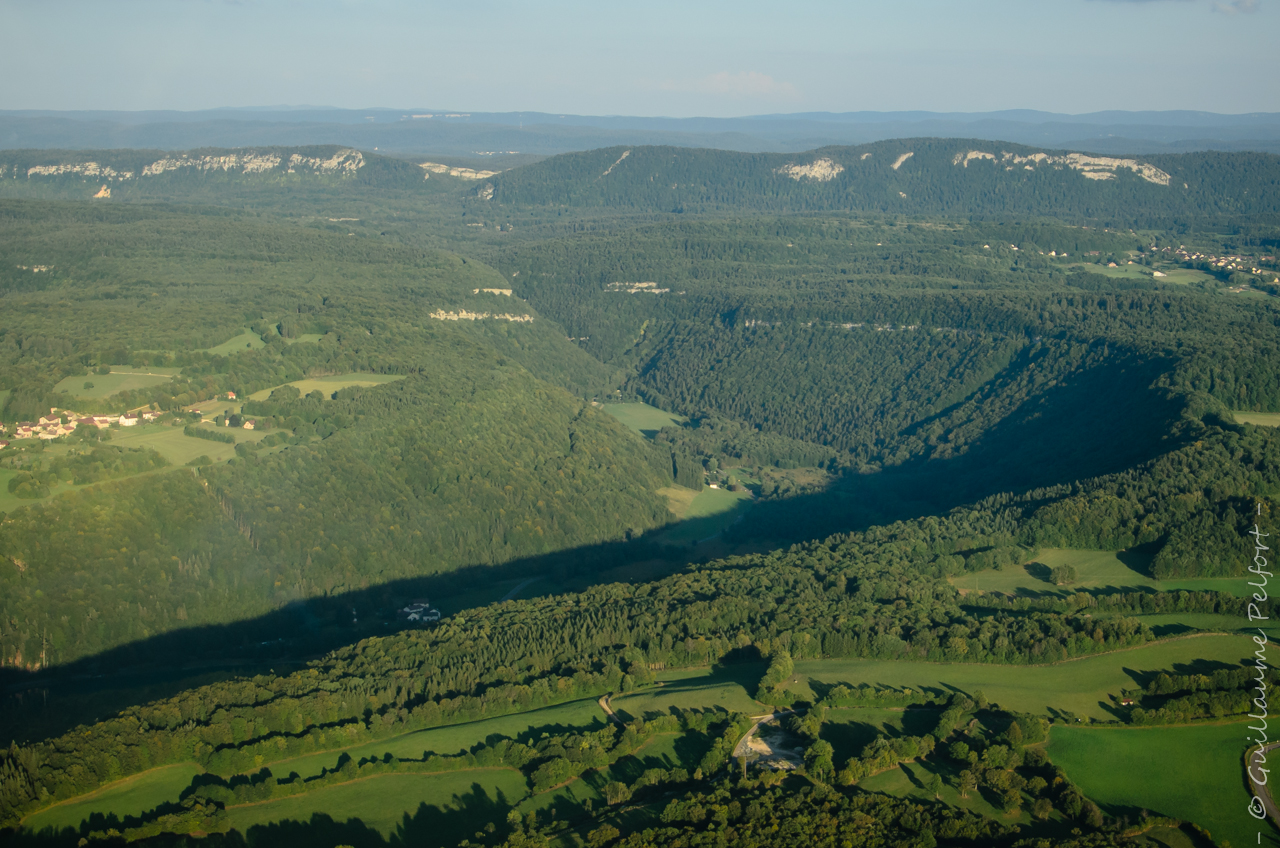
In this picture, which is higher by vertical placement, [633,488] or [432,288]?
[432,288]

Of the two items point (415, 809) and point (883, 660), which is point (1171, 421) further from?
point (415, 809)

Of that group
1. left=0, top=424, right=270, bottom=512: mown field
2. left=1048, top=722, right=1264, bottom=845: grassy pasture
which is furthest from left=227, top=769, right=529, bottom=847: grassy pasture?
left=0, top=424, right=270, bottom=512: mown field

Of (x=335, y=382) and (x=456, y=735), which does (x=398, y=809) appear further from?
(x=335, y=382)

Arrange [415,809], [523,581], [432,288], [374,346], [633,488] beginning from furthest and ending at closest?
[432,288], [374,346], [633,488], [523,581], [415,809]

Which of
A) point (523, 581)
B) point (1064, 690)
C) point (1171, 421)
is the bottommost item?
point (523, 581)

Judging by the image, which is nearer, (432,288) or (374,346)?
(374,346)

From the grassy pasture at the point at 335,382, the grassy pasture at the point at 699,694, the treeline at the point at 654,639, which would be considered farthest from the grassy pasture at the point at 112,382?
the grassy pasture at the point at 699,694

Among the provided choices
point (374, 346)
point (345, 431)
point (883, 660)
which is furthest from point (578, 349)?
point (883, 660)

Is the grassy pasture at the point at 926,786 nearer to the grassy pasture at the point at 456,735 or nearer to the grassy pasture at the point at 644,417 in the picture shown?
the grassy pasture at the point at 456,735
